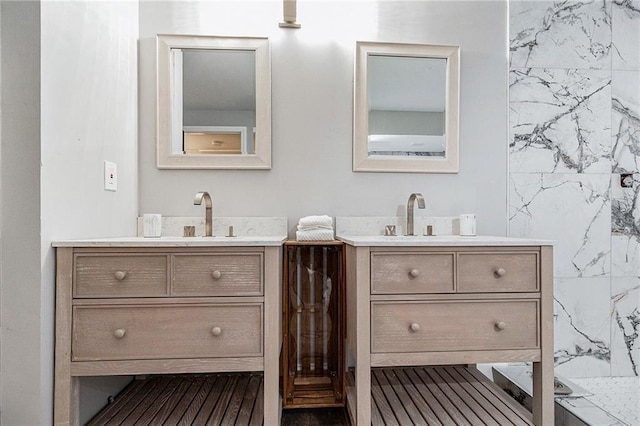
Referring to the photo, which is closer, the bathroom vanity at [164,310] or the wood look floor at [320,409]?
the bathroom vanity at [164,310]

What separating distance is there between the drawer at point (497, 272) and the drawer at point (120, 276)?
110 cm

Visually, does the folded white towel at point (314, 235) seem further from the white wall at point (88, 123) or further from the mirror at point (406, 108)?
the white wall at point (88, 123)

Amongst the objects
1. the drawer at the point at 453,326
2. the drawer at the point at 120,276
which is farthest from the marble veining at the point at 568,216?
the drawer at the point at 120,276

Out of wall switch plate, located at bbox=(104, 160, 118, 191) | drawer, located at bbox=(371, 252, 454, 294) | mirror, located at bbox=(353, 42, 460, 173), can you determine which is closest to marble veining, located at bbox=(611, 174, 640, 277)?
mirror, located at bbox=(353, 42, 460, 173)

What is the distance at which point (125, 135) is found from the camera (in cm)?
175

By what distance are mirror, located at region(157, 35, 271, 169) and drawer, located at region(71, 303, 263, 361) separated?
832mm

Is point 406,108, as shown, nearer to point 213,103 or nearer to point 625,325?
point 213,103

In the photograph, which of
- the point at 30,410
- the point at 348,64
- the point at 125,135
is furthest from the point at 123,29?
the point at 30,410

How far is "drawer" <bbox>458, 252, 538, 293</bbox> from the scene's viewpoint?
138 centimetres

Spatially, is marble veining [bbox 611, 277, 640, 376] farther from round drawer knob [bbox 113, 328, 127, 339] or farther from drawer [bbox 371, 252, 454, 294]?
round drawer knob [bbox 113, 328, 127, 339]

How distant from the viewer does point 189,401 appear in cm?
161

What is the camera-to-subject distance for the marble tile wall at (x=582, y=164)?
6.63 feet

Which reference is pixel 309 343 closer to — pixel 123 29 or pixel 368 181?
pixel 368 181

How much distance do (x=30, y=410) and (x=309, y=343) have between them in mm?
1015
